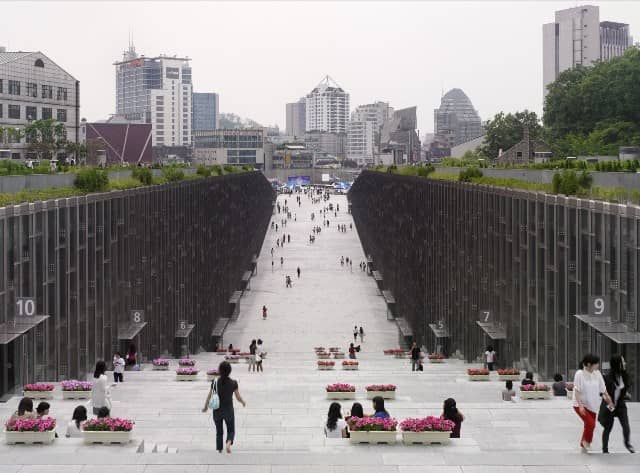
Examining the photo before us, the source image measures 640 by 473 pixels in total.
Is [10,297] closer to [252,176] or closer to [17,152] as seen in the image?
[17,152]

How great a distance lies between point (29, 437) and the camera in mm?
13242

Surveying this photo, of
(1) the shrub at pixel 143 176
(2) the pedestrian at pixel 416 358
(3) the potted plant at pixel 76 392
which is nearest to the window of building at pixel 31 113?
(1) the shrub at pixel 143 176

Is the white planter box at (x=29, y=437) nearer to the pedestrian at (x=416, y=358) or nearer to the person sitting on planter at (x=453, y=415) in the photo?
the person sitting on planter at (x=453, y=415)

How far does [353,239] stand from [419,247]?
67.3m

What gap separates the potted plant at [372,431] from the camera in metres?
13.5

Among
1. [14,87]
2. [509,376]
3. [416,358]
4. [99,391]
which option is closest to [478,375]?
[509,376]

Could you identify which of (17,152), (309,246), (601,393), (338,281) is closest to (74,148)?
(17,152)

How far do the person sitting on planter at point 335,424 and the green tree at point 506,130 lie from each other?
10251 centimetres

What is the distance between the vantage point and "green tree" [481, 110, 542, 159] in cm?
11650

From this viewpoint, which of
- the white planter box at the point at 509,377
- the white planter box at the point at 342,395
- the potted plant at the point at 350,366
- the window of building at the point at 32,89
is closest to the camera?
the white planter box at the point at 342,395

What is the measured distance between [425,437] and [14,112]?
74805 mm

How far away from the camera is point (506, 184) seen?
3488cm

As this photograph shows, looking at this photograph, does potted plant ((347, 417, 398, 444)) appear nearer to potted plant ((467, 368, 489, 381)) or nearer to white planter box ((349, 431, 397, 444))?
white planter box ((349, 431, 397, 444))

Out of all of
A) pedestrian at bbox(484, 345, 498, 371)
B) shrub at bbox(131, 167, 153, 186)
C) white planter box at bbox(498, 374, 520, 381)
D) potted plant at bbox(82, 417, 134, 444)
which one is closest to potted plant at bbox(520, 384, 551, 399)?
white planter box at bbox(498, 374, 520, 381)
